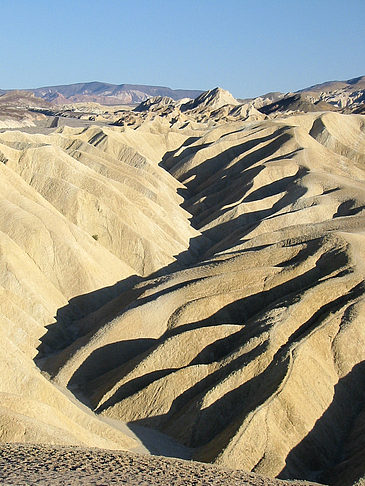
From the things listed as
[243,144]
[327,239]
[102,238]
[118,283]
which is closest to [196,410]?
[327,239]

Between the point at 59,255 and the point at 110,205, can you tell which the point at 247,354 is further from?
the point at 110,205

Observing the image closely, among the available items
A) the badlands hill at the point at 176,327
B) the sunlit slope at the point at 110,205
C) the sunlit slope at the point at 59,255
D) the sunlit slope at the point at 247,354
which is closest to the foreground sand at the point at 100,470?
the badlands hill at the point at 176,327

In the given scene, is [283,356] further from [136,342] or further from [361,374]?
[136,342]

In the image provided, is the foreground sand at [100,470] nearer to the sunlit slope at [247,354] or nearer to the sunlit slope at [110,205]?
the sunlit slope at [247,354]

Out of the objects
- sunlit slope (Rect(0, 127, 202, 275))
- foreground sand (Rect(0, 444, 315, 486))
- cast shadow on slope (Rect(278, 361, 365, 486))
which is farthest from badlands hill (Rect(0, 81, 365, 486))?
foreground sand (Rect(0, 444, 315, 486))

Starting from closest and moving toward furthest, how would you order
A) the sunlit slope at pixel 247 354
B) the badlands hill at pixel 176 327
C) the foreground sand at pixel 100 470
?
the foreground sand at pixel 100 470 → the badlands hill at pixel 176 327 → the sunlit slope at pixel 247 354

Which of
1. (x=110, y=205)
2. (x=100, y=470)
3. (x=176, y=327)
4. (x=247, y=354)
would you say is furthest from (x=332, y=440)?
(x=110, y=205)

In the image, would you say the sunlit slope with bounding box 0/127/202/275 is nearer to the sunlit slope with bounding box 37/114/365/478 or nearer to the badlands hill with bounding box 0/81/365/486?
the badlands hill with bounding box 0/81/365/486
